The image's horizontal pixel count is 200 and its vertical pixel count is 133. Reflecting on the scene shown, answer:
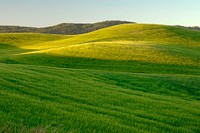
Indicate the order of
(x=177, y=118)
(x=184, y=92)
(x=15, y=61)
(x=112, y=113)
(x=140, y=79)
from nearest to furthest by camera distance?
(x=112, y=113) → (x=177, y=118) → (x=184, y=92) → (x=140, y=79) → (x=15, y=61)

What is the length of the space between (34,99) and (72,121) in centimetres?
249

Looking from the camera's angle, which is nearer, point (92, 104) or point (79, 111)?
point (79, 111)

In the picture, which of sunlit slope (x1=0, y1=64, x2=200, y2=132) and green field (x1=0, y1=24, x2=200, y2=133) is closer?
sunlit slope (x1=0, y1=64, x2=200, y2=132)

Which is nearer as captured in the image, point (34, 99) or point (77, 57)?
point (34, 99)

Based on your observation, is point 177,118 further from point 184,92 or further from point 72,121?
point 184,92

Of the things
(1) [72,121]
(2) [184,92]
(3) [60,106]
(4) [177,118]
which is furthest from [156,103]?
(2) [184,92]

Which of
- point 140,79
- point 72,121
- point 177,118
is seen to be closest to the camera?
point 72,121

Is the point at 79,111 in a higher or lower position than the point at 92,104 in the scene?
higher

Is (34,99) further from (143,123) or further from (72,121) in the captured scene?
(143,123)

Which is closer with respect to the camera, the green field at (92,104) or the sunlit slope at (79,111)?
the sunlit slope at (79,111)

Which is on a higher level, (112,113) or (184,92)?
(112,113)

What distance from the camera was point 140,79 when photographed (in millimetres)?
30328

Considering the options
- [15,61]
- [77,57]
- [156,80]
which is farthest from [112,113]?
[77,57]

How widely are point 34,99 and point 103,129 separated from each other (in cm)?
298
